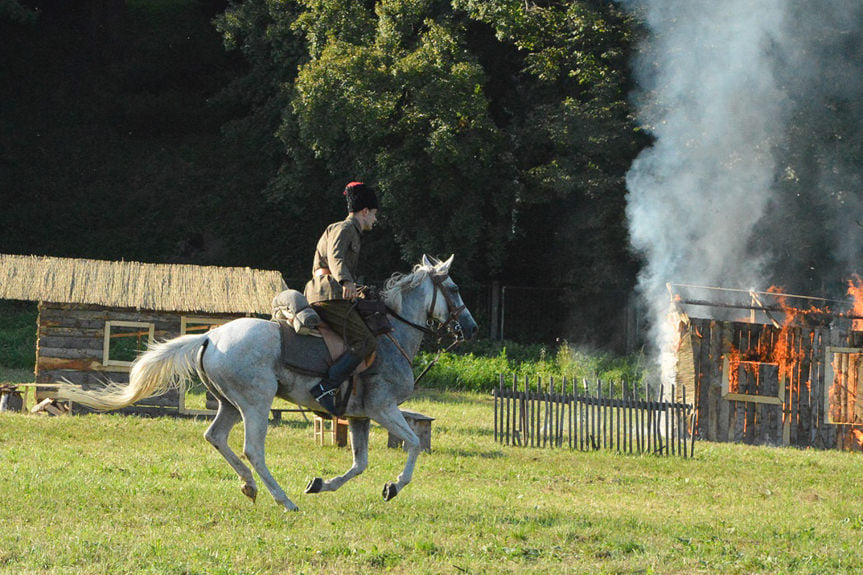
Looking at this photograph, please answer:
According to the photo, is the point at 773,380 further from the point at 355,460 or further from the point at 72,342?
the point at 72,342

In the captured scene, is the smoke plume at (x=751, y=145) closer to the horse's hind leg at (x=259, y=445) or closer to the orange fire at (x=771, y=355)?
the orange fire at (x=771, y=355)

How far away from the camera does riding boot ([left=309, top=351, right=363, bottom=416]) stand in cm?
1052

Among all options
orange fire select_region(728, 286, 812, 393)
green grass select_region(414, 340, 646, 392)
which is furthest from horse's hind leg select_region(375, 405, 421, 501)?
green grass select_region(414, 340, 646, 392)

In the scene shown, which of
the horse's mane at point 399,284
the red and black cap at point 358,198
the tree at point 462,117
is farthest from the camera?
the tree at point 462,117

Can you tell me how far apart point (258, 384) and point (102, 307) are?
12.2m

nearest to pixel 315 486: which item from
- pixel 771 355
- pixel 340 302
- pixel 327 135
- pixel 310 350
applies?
pixel 310 350

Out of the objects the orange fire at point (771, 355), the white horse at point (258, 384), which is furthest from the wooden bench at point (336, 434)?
the orange fire at point (771, 355)

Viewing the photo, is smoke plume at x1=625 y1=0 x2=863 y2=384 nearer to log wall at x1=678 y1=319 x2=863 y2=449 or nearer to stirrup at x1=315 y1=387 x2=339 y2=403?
log wall at x1=678 y1=319 x2=863 y2=449

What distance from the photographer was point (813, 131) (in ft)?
91.6

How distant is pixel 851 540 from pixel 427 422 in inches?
292

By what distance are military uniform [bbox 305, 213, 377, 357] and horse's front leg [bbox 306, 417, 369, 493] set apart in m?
0.83

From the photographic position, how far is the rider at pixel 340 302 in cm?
1051

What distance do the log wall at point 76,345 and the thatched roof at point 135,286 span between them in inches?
14.3

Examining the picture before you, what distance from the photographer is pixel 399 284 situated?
11.3 m
